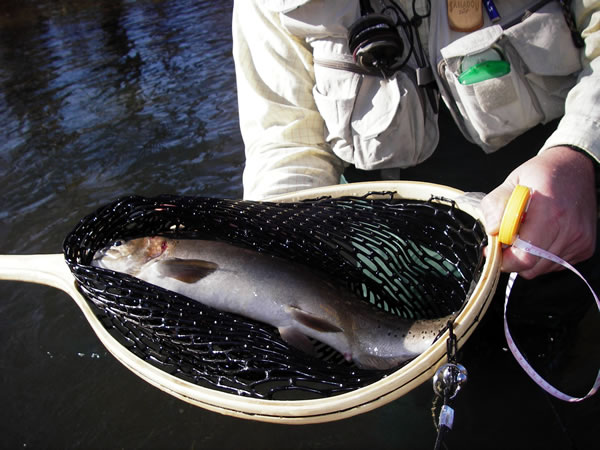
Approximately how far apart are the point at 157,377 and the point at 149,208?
812mm

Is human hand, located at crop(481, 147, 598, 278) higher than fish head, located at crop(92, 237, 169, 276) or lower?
higher

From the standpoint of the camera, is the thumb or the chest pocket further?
the chest pocket

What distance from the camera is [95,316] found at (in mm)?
1759

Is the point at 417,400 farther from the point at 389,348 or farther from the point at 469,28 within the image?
the point at 469,28

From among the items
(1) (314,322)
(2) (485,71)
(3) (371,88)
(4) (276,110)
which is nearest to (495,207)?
(1) (314,322)

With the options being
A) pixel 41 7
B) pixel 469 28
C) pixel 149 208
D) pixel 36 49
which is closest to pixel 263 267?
pixel 149 208

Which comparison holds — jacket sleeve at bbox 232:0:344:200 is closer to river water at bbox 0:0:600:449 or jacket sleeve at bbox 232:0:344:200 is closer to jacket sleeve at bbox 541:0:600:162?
jacket sleeve at bbox 541:0:600:162

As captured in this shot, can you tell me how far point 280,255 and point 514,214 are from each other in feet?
3.45

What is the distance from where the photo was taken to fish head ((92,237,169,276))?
206 cm

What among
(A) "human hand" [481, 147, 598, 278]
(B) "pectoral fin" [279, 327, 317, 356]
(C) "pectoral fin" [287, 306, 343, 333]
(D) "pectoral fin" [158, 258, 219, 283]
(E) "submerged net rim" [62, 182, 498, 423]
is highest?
(A) "human hand" [481, 147, 598, 278]

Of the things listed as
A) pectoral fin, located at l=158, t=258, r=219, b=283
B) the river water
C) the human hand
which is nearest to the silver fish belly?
pectoral fin, located at l=158, t=258, r=219, b=283

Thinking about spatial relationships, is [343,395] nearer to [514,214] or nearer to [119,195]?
[514,214]

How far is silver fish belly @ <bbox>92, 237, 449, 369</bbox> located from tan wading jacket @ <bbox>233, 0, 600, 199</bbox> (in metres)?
0.42

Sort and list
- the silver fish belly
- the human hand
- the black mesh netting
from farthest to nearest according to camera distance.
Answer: the silver fish belly
the black mesh netting
the human hand
